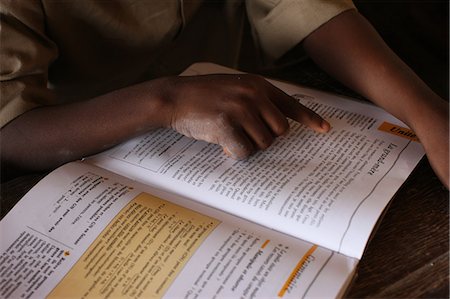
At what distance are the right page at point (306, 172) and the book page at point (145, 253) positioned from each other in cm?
2

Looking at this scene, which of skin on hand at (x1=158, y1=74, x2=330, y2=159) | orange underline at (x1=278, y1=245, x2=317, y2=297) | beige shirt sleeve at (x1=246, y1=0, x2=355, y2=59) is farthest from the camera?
beige shirt sleeve at (x1=246, y1=0, x2=355, y2=59)

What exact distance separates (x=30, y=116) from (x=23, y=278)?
226 millimetres

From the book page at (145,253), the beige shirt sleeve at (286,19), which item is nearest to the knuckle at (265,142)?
the book page at (145,253)

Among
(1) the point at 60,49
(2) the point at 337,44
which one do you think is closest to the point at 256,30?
(2) the point at 337,44

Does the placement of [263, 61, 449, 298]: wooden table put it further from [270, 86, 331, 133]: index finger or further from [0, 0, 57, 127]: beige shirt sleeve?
[0, 0, 57, 127]: beige shirt sleeve

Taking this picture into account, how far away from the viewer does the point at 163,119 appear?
622 mm

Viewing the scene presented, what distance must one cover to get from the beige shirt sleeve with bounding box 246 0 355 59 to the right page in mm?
133

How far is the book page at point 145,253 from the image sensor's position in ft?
1.53

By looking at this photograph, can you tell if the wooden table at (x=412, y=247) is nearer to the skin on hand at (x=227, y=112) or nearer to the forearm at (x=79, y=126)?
the skin on hand at (x=227, y=112)

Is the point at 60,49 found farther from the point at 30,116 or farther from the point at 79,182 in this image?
the point at 79,182

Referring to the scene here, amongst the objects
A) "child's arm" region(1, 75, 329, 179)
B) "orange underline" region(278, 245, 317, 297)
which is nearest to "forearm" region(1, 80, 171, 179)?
"child's arm" region(1, 75, 329, 179)

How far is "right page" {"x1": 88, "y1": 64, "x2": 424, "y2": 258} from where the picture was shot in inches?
20.3

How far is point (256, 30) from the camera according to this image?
860 mm

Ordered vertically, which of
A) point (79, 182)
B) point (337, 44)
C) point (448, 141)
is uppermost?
point (337, 44)
